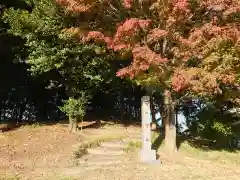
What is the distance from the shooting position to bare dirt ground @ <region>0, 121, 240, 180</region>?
10539 millimetres

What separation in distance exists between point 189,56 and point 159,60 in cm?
99

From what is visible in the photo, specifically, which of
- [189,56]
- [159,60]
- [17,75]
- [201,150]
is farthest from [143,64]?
[17,75]

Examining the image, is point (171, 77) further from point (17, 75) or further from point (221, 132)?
point (17, 75)

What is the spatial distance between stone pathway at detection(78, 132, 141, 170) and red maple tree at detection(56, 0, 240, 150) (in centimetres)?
247

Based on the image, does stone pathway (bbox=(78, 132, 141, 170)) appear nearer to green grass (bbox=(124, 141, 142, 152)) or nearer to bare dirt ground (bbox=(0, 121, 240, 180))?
green grass (bbox=(124, 141, 142, 152))

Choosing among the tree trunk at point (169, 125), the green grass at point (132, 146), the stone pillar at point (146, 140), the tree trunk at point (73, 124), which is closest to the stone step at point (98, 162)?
the stone pillar at point (146, 140)

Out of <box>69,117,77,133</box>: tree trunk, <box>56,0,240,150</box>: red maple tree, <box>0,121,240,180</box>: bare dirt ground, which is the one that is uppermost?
<box>56,0,240,150</box>: red maple tree

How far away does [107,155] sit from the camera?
523 inches

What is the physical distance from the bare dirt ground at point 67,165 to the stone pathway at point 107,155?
263 mm

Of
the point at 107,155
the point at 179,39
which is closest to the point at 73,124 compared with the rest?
the point at 107,155

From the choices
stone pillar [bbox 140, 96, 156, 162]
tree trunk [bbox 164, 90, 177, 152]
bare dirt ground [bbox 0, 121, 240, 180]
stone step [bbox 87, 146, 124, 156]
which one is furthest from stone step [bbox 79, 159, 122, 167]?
tree trunk [bbox 164, 90, 177, 152]

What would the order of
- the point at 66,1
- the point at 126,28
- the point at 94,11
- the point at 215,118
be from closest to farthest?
1. the point at 126,28
2. the point at 66,1
3. the point at 94,11
4. the point at 215,118

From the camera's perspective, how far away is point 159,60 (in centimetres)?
1175

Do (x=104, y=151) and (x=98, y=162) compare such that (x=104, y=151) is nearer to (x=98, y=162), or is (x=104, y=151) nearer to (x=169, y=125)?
(x=98, y=162)
